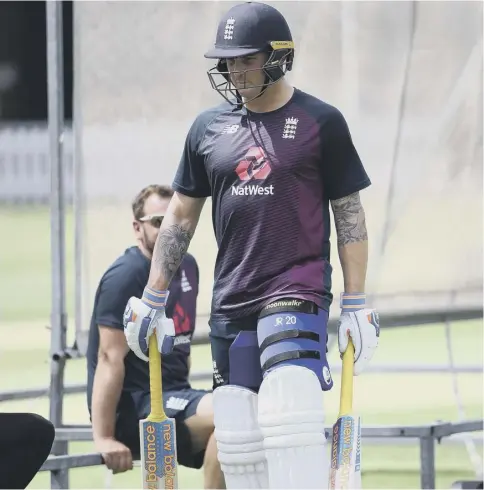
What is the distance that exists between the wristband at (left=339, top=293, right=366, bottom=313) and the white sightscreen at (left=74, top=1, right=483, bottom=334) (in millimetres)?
2381

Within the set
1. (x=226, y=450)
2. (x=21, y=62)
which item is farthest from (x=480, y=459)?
(x=21, y=62)

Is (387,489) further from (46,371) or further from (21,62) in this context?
(21,62)

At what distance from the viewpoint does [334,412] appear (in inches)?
331

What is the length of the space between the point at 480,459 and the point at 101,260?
2.23 m

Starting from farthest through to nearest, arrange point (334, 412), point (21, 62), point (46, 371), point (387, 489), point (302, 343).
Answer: point (21, 62) < point (46, 371) < point (334, 412) < point (387, 489) < point (302, 343)

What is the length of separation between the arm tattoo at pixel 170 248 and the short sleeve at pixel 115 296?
840 millimetres

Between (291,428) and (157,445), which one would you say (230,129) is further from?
(157,445)

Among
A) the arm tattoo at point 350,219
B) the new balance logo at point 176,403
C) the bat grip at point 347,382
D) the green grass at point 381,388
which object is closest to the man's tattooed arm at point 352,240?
the arm tattoo at point 350,219

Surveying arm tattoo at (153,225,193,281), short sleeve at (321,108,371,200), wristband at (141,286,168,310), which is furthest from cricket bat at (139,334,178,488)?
short sleeve at (321,108,371,200)

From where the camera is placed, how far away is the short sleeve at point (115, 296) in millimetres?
6117

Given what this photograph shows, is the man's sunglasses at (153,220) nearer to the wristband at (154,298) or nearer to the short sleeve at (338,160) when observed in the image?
the wristband at (154,298)

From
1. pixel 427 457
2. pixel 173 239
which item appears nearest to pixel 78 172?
pixel 173 239

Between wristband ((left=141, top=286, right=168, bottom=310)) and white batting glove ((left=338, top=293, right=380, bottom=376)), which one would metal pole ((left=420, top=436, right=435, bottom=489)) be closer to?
white batting glove ((left=338, top=293, right=380, bottom=376))

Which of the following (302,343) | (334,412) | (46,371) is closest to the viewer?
(302,343)
